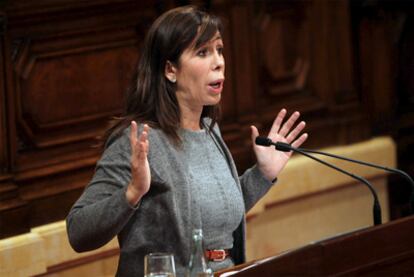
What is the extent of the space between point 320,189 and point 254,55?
82 cm

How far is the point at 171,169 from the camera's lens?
9.36ft

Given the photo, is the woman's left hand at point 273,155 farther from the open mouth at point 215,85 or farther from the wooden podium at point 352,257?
the wooden podium at point 352,257

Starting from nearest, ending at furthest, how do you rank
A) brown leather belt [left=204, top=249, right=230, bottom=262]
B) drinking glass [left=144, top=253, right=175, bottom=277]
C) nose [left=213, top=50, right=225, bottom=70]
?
drinking glass [left=144, top=253, right=175, bottom=277], brown leather belt [left=204, top=249, right=230, bottom=262], nose [left=213, top=50, right=225, bottom=70]

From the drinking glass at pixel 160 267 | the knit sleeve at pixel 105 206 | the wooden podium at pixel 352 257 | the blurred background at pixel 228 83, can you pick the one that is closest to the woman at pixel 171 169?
the knit sleeve at pixel 105 206

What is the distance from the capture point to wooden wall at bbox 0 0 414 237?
4047 millimetres

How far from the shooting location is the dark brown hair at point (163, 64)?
2.89 meters

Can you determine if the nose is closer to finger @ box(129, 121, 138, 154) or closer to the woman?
the woman

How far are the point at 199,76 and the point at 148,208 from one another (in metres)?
0.43

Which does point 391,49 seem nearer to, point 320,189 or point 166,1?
point 320,189

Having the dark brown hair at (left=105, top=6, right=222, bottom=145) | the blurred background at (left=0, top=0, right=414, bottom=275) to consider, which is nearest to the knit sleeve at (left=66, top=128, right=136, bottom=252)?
the dark brown hair at (left=105, top=6, right=222, bottom=145)

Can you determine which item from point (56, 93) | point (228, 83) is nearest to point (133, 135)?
point (56, 93)

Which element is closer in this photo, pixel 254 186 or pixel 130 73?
pixel 254 186

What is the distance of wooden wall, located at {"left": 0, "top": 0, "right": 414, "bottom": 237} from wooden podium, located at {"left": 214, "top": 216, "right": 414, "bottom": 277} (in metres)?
Answer: 1.76

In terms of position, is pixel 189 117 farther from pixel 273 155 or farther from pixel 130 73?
pixel 130 73
